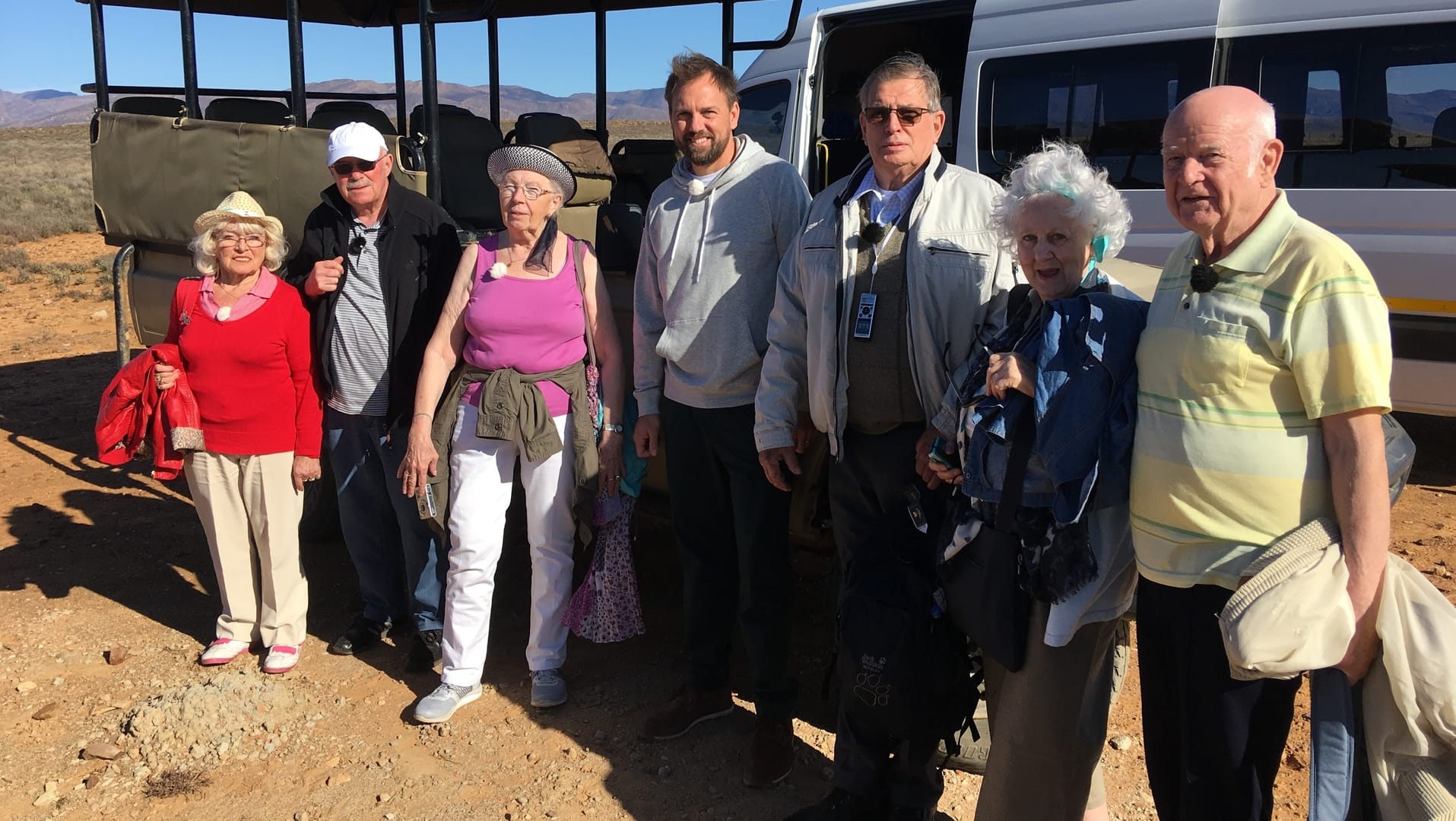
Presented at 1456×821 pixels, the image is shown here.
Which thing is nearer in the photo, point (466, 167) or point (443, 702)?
point (443, 702)

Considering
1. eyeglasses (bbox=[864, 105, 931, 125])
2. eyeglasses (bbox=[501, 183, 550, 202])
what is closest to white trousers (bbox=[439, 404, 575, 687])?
eyeglasses (bbox=[501, 183, 550, 202])

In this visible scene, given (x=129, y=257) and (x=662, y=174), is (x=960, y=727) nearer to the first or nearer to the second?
(x=662, y=174)

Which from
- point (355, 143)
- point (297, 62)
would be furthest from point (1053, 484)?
point (297, 62)

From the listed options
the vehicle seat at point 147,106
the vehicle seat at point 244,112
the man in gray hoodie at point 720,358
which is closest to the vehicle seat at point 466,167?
the vehicle seat at point 244,112

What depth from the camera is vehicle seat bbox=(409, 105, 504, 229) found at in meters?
5.39

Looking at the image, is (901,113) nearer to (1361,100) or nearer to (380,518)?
(380,518)

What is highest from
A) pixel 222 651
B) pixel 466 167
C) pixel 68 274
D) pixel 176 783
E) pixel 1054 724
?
pixel 466 167

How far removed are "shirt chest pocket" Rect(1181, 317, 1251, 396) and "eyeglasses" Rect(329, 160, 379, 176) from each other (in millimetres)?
2650

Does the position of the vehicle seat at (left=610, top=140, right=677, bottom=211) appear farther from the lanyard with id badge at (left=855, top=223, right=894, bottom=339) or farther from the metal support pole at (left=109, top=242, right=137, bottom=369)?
the lanyard with id badge at (left=855, top=223, right=894, bottom=339)

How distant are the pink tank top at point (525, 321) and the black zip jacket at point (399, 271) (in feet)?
1.16

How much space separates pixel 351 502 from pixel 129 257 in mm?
2726

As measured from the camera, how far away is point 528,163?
10.7ft

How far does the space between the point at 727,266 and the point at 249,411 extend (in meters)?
1.82

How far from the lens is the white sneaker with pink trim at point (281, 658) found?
12.6 feet
